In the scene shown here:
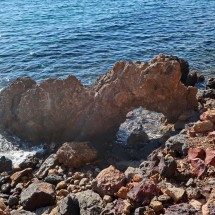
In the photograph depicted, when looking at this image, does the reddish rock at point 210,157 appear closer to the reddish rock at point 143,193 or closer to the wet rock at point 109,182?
the reddish rock at point 143,193

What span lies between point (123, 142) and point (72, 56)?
11.6 metres

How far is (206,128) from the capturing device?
1215 centimetres

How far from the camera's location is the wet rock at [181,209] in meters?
7.85

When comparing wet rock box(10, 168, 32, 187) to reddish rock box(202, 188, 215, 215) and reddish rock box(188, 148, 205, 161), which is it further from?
reddish rock box(202, 188, 215, 215)

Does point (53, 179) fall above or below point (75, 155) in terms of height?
below

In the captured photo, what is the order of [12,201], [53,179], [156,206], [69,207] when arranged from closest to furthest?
[156,206] < [69,207] < [12,201] < [53,179]

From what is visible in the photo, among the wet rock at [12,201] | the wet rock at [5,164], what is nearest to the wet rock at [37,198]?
the wet rock at [12,201]

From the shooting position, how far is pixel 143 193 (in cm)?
880

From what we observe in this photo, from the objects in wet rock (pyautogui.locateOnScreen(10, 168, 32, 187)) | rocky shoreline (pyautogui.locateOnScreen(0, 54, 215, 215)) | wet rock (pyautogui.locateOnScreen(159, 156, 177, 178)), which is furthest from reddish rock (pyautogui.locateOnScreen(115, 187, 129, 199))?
wet rock (pyautogui.locateOnScreen(10, 168, 32, 187))

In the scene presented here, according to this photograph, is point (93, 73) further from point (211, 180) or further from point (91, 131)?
point (211, 180)

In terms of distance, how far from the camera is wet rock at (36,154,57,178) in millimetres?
12569

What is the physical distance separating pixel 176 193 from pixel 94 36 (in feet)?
69.2

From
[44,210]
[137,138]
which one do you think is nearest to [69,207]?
[44,210]

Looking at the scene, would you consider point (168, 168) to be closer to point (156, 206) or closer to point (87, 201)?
point (156, 206)
